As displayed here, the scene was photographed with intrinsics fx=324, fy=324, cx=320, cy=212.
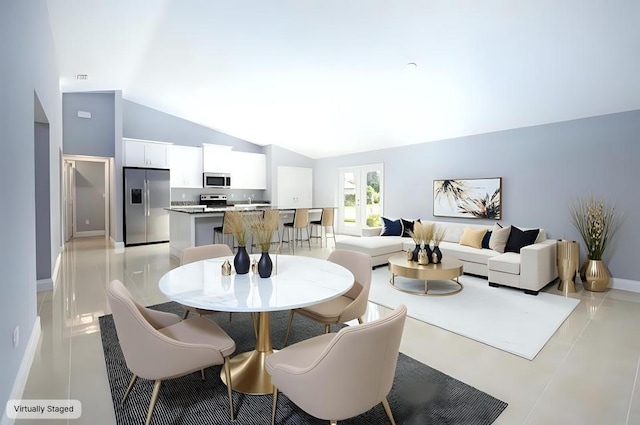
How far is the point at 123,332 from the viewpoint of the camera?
1.59m

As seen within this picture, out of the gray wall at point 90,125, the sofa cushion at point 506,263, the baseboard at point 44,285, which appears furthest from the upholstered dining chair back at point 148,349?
the gray wall at point 90,125

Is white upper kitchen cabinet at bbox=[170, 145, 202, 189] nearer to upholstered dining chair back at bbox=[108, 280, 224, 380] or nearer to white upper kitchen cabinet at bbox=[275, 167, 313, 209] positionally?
white upper kitchen cabinet at bbox=[275, 167, 313, 209]

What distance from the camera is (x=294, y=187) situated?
9430 mm

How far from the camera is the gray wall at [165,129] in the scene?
7629 millimetres

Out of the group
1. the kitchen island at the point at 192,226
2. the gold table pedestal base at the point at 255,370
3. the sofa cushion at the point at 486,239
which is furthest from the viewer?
the kitchen island at the point at 192,226

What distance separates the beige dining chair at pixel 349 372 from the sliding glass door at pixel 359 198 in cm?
657

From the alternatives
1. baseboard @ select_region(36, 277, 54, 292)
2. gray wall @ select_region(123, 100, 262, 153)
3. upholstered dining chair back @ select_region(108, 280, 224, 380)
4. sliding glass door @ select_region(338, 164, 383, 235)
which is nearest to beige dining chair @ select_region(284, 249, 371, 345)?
upholstered dining chair back @ select_region(108, 280, 224, 380)

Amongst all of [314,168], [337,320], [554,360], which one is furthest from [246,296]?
[314,168]

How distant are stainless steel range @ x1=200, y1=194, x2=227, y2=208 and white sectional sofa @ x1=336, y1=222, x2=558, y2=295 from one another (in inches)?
168

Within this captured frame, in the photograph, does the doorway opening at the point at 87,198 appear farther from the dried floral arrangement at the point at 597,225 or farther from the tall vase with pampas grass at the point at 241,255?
the dried floral arrangement at the point at 597,225

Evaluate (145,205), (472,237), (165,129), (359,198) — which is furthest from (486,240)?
(165,129)

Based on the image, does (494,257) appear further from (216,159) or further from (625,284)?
(216,159)

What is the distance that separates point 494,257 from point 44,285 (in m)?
5.84

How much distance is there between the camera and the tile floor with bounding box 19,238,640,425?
1.88 m
